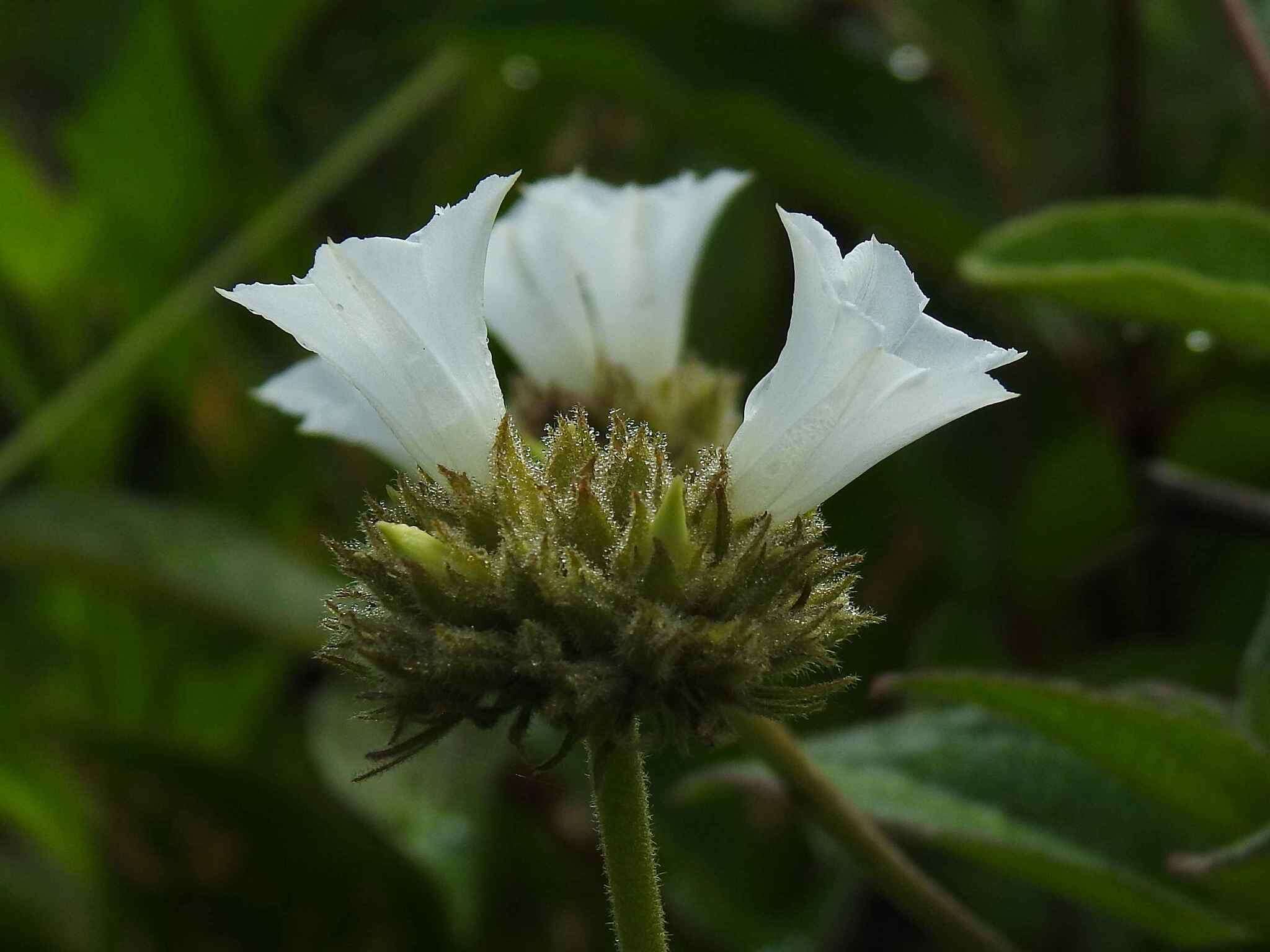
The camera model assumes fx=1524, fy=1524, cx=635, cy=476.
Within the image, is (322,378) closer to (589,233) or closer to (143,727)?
(589,233)

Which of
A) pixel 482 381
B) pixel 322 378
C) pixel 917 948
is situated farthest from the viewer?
pixel 917 948

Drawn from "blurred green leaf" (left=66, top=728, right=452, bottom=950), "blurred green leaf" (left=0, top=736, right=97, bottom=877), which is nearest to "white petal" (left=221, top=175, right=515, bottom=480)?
"blurred green leaf" (left=66, top=728, right=452, bottom=950)

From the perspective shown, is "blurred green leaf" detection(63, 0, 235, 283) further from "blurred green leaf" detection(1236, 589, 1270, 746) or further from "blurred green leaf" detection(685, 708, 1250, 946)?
"blurred green leaf" detection(1236, 589, 1270, 746)

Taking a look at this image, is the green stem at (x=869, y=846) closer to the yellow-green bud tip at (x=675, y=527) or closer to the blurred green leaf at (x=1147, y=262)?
the yellow-green bud tip at (x=675, y=527)

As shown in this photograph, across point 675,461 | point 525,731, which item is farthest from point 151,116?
point 525,731

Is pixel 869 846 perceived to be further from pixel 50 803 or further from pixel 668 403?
pixel 50 803

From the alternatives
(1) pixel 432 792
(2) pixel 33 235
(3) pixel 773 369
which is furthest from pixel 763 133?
(2) pixel 33 235
